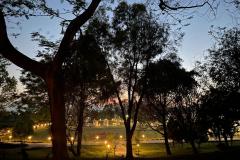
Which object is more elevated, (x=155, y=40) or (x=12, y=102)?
(x=155, y=40)

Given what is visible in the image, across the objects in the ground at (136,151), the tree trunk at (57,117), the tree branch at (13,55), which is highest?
the tree branch at (13,55)

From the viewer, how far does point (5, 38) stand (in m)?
11.0

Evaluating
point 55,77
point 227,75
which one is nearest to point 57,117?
→ point 55,77

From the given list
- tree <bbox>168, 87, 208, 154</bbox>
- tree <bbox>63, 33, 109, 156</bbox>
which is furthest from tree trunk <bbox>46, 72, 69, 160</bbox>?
tree <bbox>168, 87, 208, 154</bbox>

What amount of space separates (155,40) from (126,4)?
17.1ft

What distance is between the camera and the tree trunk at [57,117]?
35.2ft

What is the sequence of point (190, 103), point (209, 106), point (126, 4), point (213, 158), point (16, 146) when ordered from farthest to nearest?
point (16, 146)
point (190, 103)
point (209, 106)
point (126, 4)
point (213, 158)

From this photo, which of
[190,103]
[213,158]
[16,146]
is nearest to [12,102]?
[16,146]

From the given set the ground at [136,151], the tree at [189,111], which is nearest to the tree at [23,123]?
the ground at [136,151]

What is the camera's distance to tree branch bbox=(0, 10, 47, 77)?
11.0m

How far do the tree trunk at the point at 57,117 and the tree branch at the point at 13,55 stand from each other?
1.59 feet

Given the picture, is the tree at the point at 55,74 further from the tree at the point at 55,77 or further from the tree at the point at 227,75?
the tree at the point at 227,75

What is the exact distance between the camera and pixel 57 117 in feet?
35.7

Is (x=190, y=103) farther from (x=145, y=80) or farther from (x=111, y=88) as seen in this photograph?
(x=111, y=88)
